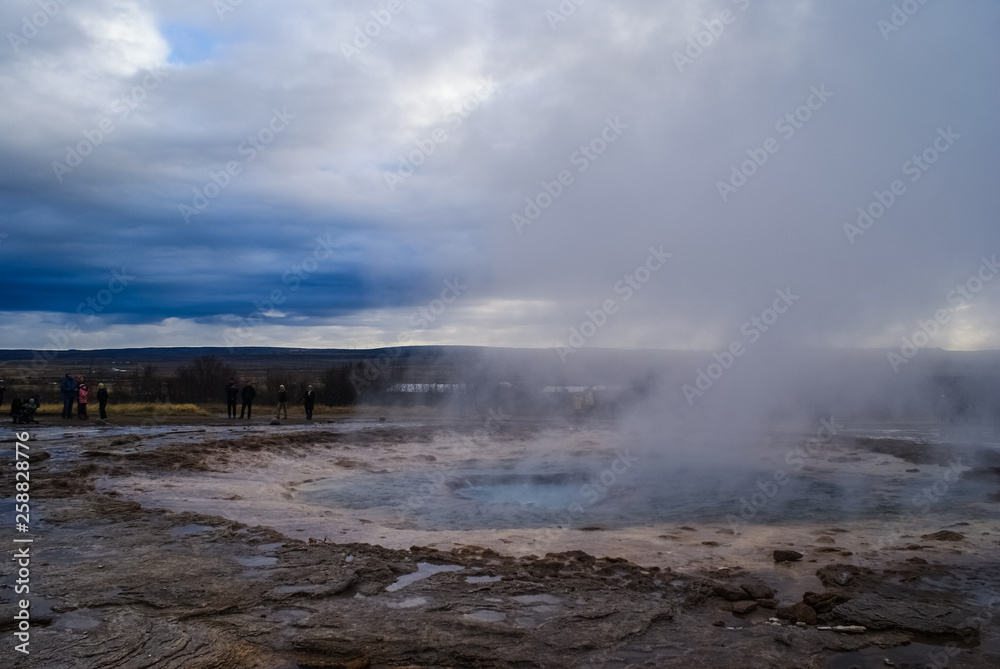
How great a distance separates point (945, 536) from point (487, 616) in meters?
5.40

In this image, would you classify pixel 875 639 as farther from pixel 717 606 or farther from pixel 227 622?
pixel 227 622

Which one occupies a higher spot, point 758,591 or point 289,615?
point 289,615

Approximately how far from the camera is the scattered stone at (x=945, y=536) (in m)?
7.18

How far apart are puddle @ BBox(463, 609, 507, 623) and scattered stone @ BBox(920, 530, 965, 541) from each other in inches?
203

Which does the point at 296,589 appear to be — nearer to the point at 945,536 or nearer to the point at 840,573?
the point at 840,573

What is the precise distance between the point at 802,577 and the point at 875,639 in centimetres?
148

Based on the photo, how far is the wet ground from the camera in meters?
4.21

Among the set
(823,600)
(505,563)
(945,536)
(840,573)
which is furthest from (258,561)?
(945,536)

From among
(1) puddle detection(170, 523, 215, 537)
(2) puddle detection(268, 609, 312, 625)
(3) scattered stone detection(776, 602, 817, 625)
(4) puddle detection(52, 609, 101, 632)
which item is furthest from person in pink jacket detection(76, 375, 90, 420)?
(3) scattered stone detection(776, 602, 817, 625)

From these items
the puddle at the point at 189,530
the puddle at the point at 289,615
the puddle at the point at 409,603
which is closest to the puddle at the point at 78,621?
the puddle at the point at 289,615

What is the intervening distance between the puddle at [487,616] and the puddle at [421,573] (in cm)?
82

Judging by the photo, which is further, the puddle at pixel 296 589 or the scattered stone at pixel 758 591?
the scattered stone at pixel 758 591

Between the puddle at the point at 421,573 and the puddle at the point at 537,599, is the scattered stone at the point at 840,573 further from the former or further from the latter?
the puddle at the point at 421,573

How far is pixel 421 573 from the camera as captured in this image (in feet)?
19.0
